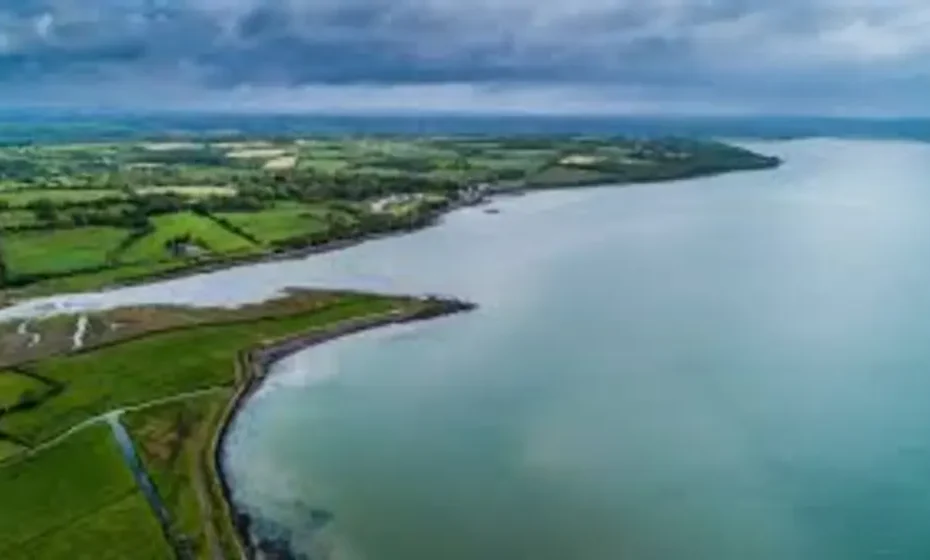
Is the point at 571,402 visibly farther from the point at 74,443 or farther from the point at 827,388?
the point at 74,443

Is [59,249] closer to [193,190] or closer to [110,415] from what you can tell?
[193,190]

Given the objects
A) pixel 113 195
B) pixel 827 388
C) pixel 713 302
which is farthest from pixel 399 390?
pixel 113 195

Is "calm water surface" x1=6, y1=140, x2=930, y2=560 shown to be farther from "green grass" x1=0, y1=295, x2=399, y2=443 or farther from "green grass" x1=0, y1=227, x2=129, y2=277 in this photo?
"green grass" x1=0, y1=227, x2=129, y2=277

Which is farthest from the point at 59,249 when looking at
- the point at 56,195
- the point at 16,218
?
the point at 56,195

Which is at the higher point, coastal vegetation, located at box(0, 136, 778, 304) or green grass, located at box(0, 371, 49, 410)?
green grass, located at box(0, 371, 49, 410)

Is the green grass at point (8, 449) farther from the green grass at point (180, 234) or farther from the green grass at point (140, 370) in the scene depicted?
the green grass at point (180, 234)

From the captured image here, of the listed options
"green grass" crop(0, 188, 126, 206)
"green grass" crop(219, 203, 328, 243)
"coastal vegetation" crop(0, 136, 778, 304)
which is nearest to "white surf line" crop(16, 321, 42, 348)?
"coastal vegetation" crop(0, 136, 778, 304)
